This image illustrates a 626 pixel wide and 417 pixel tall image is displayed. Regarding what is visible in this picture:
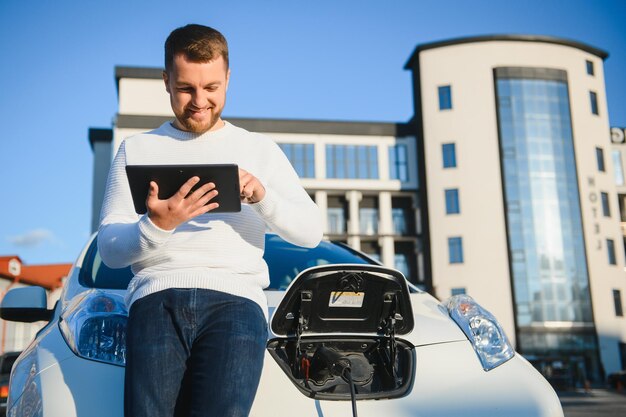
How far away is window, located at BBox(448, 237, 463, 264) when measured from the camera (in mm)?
43688

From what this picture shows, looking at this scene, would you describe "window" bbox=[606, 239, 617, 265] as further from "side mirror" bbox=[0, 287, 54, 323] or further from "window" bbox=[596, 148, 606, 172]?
"side mirror" bbox=[0, 287, 54, 323]

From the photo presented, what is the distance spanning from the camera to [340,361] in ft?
7.80

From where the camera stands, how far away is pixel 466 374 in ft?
8.18

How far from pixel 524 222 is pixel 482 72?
35.8ft

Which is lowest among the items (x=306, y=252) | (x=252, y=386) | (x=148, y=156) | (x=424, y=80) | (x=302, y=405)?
(x=302, y=405)

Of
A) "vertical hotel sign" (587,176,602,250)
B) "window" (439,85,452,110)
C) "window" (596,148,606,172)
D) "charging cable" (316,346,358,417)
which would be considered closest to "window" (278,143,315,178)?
"window" (439,85,452,110)

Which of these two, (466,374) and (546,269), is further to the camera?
(546,269)

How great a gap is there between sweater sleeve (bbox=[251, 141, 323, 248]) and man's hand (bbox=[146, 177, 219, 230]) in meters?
0.22

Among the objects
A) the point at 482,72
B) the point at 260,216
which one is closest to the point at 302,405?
the point at 260,216

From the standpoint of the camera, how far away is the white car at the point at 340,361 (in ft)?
7.36

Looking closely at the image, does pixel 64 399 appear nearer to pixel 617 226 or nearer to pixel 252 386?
pixel 252 386

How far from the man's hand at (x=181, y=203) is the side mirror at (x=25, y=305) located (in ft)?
5.85

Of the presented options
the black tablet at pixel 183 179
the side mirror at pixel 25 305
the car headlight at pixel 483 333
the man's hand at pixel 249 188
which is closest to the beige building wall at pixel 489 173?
the car headlight at pixel 483 333

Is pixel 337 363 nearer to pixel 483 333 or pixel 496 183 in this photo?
pixel 483 333
